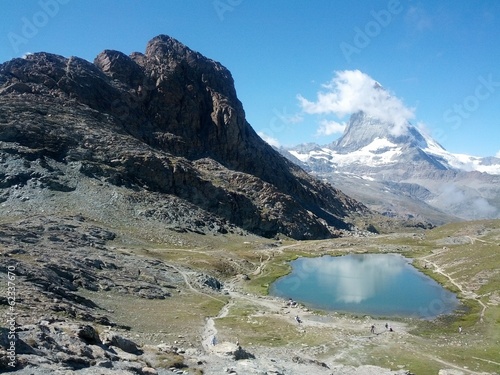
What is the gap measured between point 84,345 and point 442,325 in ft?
194

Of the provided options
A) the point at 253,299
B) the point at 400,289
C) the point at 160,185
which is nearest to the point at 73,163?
the point at 160,185

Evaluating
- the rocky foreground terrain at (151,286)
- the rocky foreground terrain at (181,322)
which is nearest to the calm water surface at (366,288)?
the rocky foreground terrain at (151,286)

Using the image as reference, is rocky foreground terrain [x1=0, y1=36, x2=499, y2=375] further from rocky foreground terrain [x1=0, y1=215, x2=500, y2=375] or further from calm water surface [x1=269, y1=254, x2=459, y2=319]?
calm water surface [x1=269, y1=254, x2=459, y2=319]

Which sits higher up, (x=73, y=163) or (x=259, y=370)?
(x=73, y=163)

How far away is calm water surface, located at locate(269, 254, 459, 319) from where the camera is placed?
8300 centimetres

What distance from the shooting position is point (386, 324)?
64.6 metres

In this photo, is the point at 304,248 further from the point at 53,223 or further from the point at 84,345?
the point at 84,345

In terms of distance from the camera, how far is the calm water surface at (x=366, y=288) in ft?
272

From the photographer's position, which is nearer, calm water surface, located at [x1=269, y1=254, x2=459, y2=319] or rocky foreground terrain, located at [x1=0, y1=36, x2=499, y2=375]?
rocky foreground terrain, located at [x1=0, y1=36, x2=499, y2=375]

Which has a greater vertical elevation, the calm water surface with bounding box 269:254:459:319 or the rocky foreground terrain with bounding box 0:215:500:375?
the calm water surface with bounding box 269:254:459:319

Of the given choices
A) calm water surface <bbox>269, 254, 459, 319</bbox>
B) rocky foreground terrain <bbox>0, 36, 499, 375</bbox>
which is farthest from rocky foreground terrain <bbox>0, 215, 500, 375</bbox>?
calm water surface <bbox>269, 254, 459, 319</bbox>

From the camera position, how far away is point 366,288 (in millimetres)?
104688

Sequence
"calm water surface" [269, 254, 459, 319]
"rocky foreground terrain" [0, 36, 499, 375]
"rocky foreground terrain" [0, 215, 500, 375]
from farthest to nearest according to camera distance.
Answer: "calm water surface" [269, 254, 459, 319] < "rocky foreground terrain" [0, 36, 499, 375] < "rocky foreground terrain" [0, 215, 500, 375]

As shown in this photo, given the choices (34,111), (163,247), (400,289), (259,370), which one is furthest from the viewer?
(34,111)
